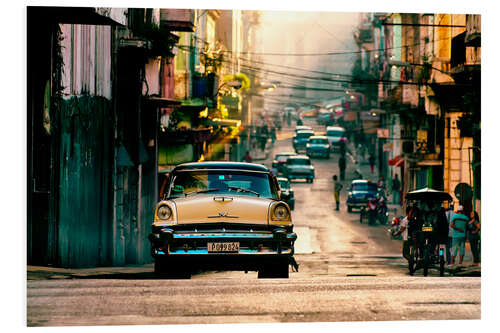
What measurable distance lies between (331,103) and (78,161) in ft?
234

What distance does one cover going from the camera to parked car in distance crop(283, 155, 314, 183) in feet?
186

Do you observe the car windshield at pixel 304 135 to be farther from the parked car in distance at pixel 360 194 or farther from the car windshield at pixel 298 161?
the parked car in distance at pixel 360 194

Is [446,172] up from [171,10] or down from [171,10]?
down

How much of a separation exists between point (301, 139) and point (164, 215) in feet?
200

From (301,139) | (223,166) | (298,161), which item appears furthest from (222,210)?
(301,139)

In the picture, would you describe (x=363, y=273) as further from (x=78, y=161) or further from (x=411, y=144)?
(x=411, y=144)

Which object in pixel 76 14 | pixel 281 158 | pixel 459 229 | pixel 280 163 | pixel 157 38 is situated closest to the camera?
pixel 76 14

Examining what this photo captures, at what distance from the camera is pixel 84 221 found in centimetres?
1920

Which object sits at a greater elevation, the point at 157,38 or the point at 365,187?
the point at 157,38

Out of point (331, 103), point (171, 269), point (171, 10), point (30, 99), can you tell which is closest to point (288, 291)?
point (171, 269)

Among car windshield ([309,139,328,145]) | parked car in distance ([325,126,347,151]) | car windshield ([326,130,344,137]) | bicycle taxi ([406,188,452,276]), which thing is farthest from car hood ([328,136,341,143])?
bicycle taxi ([406,188,452,276])

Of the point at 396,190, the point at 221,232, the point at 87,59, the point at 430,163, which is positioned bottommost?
the point at 396,190

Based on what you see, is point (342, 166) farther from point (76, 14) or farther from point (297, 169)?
point (76, 14)

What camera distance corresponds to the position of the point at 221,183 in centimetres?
1534
